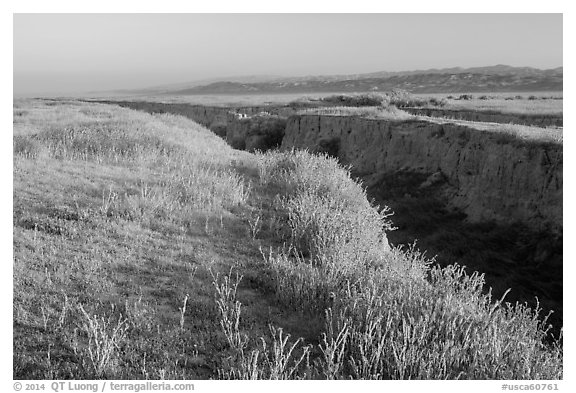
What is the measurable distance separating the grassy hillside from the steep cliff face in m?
6.55

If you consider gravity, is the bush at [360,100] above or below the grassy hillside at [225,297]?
above

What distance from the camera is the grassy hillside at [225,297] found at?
3979mm

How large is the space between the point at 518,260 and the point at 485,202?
2681 millimetres

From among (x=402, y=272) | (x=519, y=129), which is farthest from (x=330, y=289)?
(x=519, y=129)

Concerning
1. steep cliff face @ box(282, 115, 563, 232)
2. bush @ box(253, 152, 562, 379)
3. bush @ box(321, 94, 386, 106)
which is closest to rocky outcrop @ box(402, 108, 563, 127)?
steep cliff face @ box(282, 115, 563, 232)

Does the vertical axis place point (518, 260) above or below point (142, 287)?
below

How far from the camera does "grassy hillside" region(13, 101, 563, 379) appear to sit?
157 inches

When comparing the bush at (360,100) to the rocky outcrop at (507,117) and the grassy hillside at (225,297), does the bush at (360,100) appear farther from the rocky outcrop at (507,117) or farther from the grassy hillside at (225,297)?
the grassy hillside at (225,297)

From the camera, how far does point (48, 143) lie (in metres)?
11.9

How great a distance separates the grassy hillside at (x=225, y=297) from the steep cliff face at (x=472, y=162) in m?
6.55

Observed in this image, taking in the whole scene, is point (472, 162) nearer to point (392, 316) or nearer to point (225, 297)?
point (392, 316)

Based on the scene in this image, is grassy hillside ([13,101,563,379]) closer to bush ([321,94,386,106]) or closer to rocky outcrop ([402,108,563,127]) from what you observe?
rocky outcrop ([402,108,563,127])

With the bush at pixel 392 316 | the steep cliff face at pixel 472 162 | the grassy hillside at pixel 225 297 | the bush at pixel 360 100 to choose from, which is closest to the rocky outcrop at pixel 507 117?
the steep cliff face at pixel 472 162
